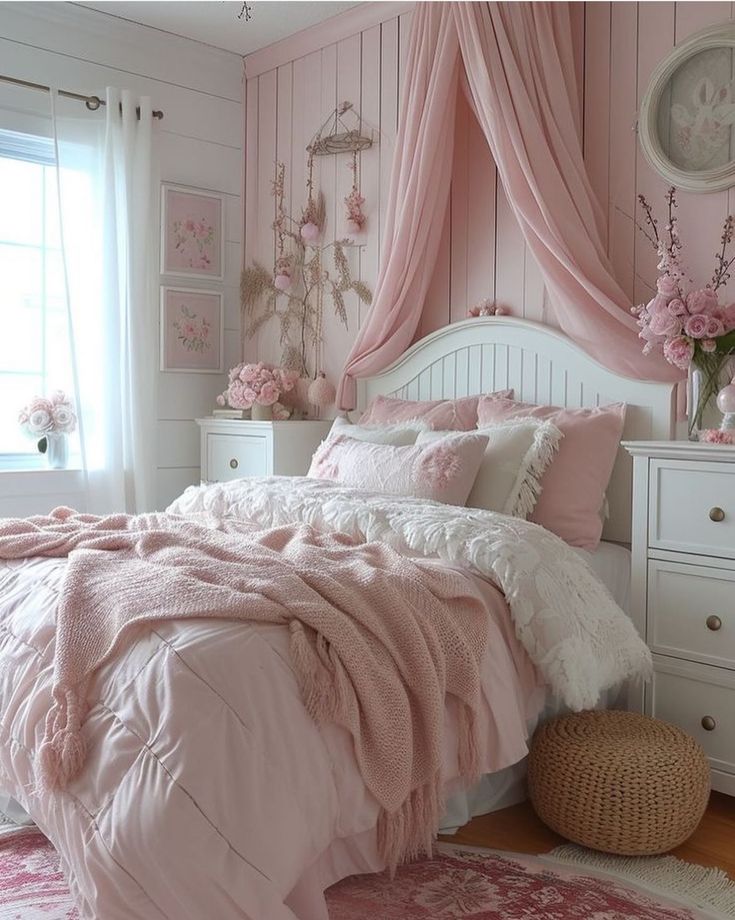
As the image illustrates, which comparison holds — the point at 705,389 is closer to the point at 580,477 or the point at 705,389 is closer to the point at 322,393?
the point at 580,477

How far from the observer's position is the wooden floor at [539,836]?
2387 millimetres

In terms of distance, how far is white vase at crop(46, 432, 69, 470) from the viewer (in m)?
4.29

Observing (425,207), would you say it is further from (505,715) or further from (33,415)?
(505,715)

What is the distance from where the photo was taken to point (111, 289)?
4.32 m

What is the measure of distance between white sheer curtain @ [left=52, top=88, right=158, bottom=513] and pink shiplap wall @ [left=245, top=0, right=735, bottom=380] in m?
0.66

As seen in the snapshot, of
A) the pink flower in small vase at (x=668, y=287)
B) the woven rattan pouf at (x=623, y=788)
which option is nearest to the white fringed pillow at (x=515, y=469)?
the pink flower in small vase at (x=668, y=287)

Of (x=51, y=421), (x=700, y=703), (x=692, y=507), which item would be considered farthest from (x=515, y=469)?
(x=51, y=421)

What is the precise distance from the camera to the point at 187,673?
176 centimetres

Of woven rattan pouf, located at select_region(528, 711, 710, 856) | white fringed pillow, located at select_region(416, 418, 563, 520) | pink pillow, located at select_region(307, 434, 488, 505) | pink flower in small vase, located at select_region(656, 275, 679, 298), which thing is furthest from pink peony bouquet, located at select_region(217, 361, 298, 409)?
woven rattan pouf, located at select_region(528, 711, 710, 856)

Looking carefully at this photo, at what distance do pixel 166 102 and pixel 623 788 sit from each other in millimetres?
3747

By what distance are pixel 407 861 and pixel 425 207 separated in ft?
7.99

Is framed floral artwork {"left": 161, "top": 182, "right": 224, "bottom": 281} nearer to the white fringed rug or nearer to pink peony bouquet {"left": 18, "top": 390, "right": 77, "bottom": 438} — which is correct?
pink peony bouquet {"left": 18, "top": 390, "right": 77, "bottom": 438}

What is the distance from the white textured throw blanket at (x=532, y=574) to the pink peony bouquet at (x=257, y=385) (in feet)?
5.09

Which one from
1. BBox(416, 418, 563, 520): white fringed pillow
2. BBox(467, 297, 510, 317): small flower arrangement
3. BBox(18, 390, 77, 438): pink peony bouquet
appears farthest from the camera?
BBox(18, 390, 77, 438): pink peony bouquet
